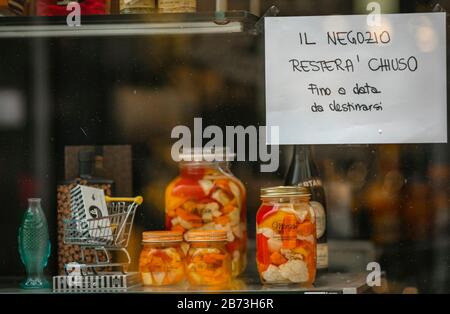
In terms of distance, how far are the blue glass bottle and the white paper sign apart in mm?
699

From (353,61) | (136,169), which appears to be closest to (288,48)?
(353,61)

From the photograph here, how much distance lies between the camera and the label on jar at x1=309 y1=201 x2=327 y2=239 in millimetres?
2769

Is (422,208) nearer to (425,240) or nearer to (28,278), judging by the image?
(425,240)

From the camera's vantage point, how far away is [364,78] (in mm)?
2729

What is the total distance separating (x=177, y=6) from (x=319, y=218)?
26.3 inches

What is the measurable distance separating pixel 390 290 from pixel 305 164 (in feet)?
1.30

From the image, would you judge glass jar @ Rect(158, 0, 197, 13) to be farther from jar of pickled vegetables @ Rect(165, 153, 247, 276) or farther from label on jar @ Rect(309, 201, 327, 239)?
label on jar @ Rect(309, 201, 327, 239)

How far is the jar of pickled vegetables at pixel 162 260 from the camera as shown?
2.66 metres

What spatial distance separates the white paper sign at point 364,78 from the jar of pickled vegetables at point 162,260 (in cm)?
43

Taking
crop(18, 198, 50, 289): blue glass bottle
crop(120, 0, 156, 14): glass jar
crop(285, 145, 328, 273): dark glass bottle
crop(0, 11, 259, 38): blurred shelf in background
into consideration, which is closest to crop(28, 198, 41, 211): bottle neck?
crop(18, 198, 50, 289): blue glass bottle

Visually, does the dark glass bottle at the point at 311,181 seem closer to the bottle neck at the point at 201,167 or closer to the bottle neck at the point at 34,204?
the bottle neck at the point at 201,167

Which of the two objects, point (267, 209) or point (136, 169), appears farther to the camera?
point (136, 169)

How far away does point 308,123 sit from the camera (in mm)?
2748

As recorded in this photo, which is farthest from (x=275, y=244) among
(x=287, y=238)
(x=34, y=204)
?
(x=34, y=204)
